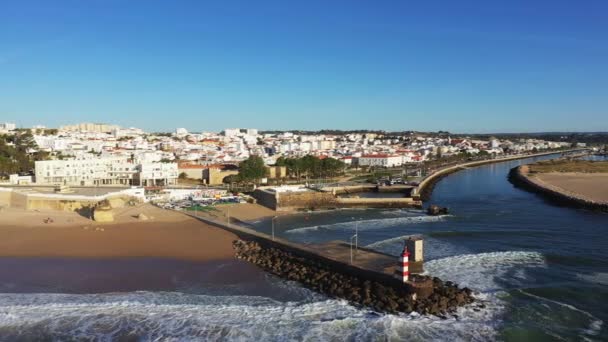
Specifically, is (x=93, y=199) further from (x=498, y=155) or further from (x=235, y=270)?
(x=498, y=155)

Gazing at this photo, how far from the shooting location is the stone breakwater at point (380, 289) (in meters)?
11.2

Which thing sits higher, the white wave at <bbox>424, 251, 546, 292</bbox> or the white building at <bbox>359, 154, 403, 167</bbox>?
the white building at <bbox>359, 154, 403, 167</bbox>

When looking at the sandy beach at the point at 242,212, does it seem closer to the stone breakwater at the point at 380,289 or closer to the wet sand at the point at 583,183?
the stone breakwater at the point at 380,289

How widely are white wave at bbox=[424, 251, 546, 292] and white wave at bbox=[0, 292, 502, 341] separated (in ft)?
5.90

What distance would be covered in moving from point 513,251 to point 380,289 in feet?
23.4

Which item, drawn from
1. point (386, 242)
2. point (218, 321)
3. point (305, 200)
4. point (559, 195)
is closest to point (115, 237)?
point (218, 321)

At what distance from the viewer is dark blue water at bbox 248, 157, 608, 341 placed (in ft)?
36.1

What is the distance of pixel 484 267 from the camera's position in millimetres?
14680

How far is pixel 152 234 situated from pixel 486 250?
12508mm

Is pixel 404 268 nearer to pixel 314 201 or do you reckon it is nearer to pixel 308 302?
pixel 308 302

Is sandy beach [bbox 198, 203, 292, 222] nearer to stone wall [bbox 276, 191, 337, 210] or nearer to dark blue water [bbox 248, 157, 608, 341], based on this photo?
stone wall [bbox 276, 191, 337, 210]

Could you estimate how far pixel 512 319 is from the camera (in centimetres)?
1083

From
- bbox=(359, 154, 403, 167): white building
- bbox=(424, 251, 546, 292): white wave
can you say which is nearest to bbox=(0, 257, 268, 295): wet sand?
bbox=(424, 251, 546, 292): white wave

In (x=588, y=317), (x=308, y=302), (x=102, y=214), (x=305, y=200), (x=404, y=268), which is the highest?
(x=404, y=268)
